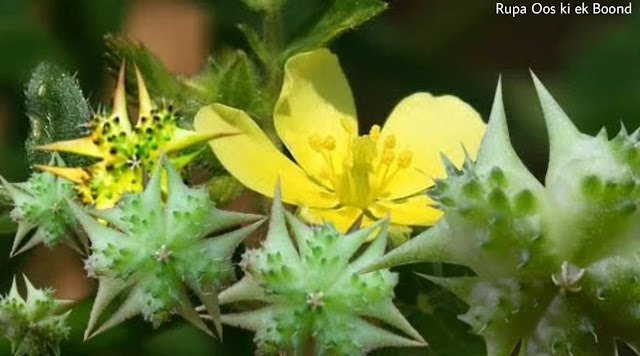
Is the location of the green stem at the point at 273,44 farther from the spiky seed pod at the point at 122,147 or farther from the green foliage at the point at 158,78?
the spiky seed pod at the point at 122,147

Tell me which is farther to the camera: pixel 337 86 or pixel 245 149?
pixel 337 86

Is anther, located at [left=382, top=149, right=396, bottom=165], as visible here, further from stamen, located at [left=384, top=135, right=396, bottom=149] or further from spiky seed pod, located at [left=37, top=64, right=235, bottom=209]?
spiky seed pod, located at [left=37, top=64, right=235, bottom=209]

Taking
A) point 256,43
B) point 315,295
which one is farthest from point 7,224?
point 315,295

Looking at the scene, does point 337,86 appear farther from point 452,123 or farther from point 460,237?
point 460,237


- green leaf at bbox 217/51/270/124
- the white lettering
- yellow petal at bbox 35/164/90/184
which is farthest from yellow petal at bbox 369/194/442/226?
the white lettering

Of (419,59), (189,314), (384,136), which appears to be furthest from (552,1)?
(189,314)

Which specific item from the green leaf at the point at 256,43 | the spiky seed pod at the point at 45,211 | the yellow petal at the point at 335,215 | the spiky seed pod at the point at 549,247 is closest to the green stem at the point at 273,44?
the green leaf at the point at 256,43
